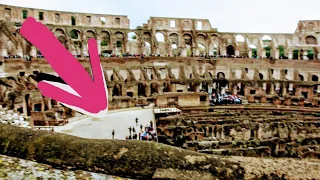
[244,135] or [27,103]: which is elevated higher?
[27,103]

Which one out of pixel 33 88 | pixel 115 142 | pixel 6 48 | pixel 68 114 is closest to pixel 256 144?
pixel 115 142

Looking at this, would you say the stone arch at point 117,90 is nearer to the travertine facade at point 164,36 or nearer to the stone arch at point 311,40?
the travertine facade at point 164,36

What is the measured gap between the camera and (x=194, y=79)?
32.5m

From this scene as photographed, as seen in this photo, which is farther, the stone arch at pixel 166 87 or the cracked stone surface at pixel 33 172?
the stone arch at pixel 166 87

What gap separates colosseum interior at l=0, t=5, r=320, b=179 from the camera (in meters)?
18.5

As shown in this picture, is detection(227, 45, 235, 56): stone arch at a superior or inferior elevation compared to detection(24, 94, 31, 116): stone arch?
superior

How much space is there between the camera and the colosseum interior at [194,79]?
18453mm

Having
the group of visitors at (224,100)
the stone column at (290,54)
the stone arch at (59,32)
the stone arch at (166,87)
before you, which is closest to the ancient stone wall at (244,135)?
the group of visitors at (224,100)

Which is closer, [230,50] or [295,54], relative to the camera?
[230,50]

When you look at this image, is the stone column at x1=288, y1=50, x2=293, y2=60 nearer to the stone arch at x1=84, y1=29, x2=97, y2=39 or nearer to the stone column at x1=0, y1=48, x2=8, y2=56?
the stone arch at x1=84, y1=29, x2=97, y2=39

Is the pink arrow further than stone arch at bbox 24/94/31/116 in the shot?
No

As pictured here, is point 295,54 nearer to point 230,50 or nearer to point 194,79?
point 230,50

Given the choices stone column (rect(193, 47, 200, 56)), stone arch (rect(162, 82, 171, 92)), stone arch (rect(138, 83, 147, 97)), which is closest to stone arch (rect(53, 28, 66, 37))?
stone arch (rect(138, 83, 147, 97))

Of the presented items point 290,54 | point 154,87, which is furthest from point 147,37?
point 290,54
